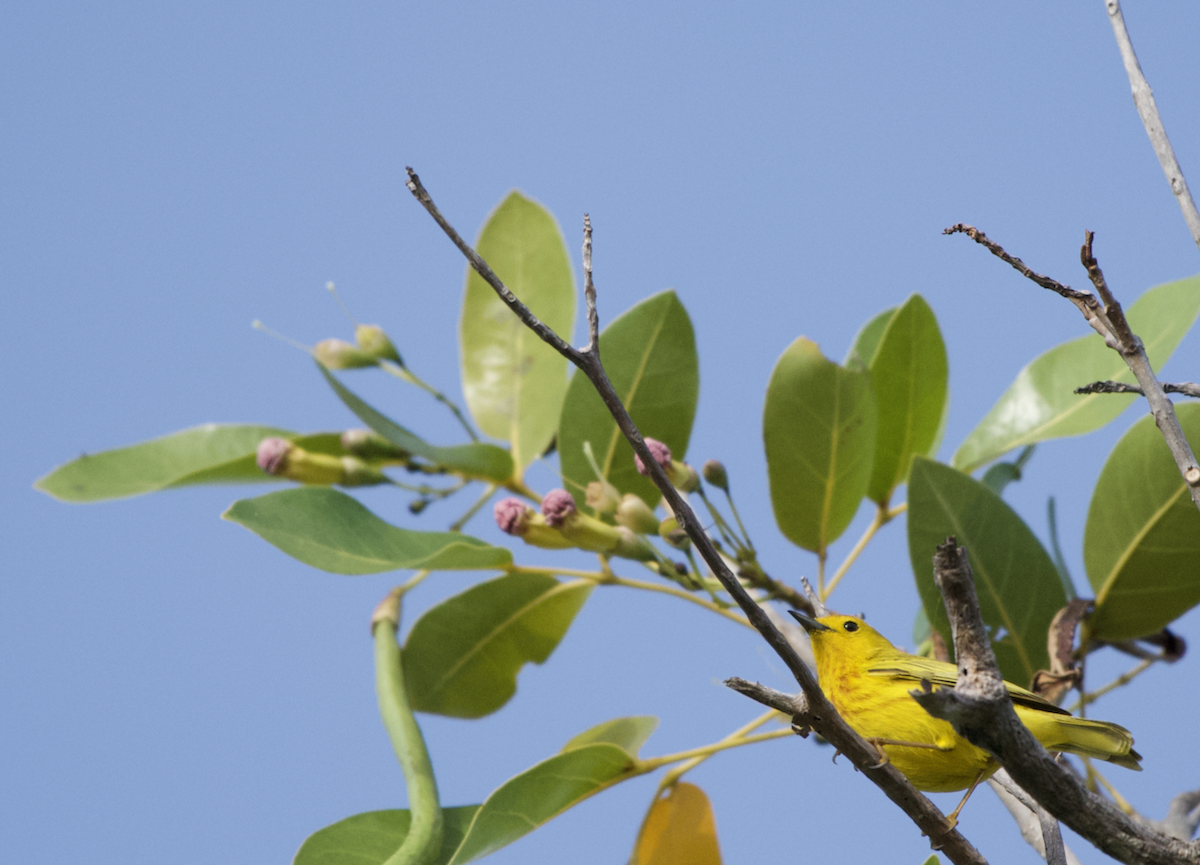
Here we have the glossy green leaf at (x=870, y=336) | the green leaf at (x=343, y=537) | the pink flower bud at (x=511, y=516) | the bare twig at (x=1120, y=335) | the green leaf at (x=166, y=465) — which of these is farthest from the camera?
the glossy green leaf at (x=870, y=336)

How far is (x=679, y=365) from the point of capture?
1.30m

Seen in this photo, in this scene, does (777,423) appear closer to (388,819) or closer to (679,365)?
(679,365)

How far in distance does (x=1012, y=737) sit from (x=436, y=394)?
940mm

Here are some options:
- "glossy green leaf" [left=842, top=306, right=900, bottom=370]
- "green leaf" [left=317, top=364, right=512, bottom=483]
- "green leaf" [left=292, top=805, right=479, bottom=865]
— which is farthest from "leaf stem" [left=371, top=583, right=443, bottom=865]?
"glossy green leaf" [left=842, top=306, right=900, bottom=370]

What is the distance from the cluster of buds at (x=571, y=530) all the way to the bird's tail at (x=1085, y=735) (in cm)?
46

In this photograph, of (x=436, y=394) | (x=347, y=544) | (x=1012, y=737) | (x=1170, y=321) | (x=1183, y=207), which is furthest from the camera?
(x=436, y=394)

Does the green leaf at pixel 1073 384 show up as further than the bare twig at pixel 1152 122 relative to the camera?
Yes

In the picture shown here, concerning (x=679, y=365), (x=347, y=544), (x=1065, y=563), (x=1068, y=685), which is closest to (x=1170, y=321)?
(x=1065, y=563)

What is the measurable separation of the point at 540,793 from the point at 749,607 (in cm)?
59

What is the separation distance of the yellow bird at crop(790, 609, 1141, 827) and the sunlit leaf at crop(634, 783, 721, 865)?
409mm

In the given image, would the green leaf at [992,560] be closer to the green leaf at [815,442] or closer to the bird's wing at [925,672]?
the green leaf at [815,442]

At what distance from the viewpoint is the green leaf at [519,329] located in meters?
1.45

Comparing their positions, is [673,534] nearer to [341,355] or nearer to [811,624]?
[811,624]

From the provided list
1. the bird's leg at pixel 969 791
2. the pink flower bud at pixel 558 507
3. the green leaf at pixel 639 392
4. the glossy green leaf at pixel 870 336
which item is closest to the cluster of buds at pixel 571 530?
the pink flower bud at pixel 558 507
